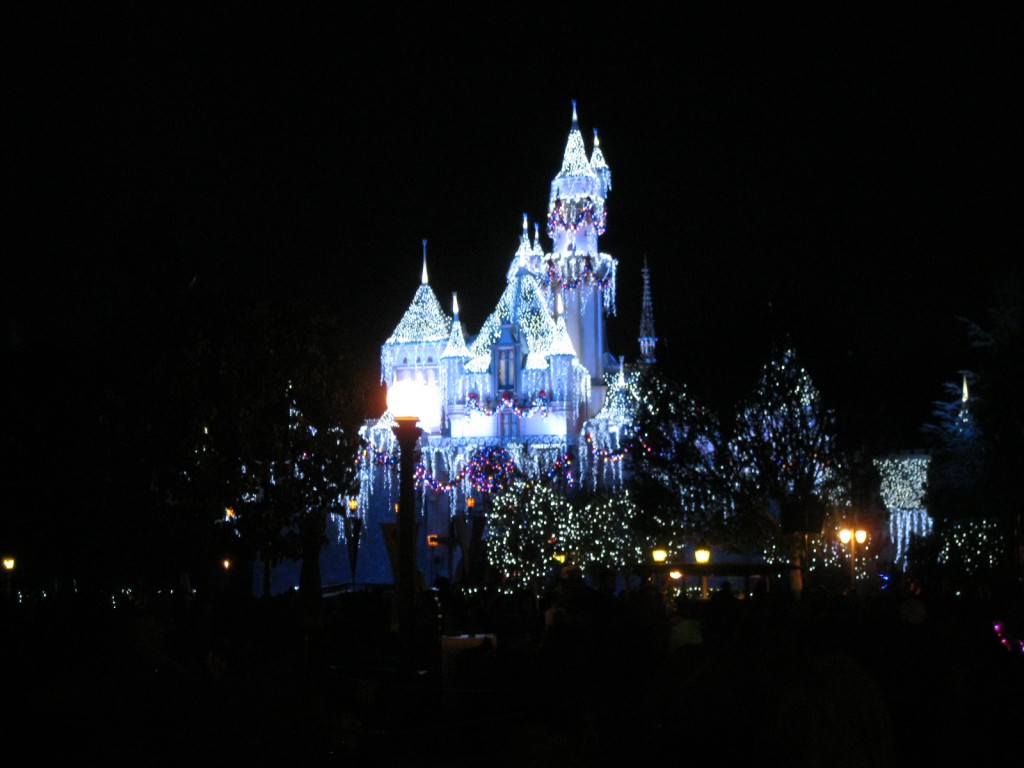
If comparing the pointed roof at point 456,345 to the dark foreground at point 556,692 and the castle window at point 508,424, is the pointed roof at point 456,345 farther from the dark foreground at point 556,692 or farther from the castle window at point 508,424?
the dark foreground at point 556,692

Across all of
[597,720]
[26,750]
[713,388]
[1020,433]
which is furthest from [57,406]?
[1020,433]

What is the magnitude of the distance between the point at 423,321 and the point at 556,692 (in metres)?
53.3

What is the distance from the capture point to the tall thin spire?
74.1m

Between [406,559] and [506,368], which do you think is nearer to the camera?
[406,559]

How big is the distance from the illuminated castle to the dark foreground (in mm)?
42102

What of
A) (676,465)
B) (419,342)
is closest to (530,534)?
(676,465)

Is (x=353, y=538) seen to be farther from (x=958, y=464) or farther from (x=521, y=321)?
(x=521, y=321)

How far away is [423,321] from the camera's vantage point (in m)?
61.5

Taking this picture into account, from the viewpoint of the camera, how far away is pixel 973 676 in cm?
1112

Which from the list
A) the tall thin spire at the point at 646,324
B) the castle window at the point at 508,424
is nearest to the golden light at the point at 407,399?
the castle window at the point at 508,424

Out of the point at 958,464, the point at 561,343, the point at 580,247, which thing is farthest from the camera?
the point at 580,247

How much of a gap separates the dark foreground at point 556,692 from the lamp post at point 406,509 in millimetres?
436

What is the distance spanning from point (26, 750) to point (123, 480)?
51.1 ft

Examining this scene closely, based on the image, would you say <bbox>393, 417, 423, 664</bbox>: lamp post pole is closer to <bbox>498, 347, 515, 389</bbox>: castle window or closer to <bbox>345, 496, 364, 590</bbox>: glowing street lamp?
<bbox>345, 496, 364, 590</bbox>: glowing street lamp
